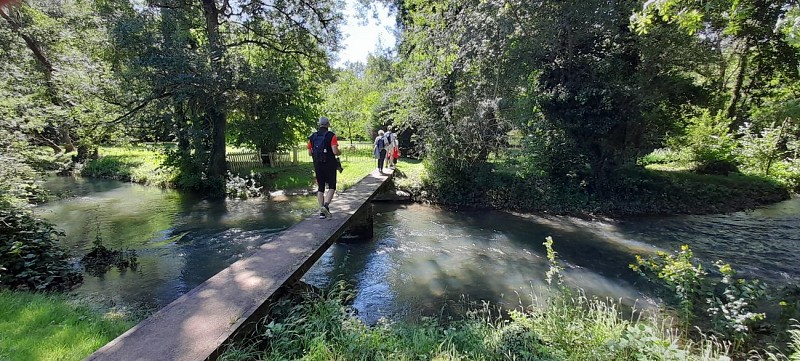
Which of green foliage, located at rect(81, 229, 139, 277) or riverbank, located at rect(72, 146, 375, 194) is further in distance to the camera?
riverbank, located at rect(72, 146, 375, 194)

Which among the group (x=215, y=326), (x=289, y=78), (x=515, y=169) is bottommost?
(x=215, y=326)

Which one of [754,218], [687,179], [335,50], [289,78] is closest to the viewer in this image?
[754,218]

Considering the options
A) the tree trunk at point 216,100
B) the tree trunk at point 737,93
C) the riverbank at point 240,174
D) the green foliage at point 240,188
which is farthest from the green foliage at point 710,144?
the tree trunk at point 216,100

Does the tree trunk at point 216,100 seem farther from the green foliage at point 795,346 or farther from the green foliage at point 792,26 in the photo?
the green foliage at point 795,346

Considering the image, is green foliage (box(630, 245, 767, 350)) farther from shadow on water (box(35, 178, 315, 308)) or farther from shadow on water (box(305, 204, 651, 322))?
shadow on water (box(35, 178, 315, 308))

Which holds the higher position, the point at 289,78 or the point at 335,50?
the point at 335,50

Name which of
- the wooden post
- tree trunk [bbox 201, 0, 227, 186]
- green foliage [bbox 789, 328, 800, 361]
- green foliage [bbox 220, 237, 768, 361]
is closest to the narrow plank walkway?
green foliage [bbox 220, 237, 768, 361]

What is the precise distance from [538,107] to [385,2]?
10623 mm

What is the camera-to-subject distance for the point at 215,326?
373 centimetres

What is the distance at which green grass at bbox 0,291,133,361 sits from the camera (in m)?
3.72

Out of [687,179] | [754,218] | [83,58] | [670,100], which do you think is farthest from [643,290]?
[83,58]

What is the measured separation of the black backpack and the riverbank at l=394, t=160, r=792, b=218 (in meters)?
7.44

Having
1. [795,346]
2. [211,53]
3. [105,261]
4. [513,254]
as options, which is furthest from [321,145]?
[211,53]

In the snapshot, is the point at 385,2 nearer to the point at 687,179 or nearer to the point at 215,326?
the point at 687,179
